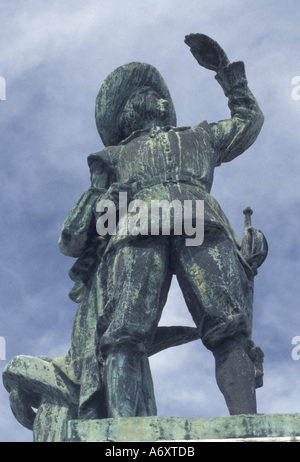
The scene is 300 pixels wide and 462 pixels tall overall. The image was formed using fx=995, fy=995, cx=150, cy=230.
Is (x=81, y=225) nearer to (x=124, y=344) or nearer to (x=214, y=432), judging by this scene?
(x=124, y=344)

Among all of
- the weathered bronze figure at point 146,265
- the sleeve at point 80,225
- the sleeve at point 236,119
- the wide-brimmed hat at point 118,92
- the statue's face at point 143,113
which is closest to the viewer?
the weathered bronze figure at point 146,265

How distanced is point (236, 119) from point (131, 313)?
2.67 meters

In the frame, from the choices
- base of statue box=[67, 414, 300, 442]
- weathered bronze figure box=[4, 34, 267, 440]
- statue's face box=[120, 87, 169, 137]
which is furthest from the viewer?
statue's face box=[120, 87, 169, 137]

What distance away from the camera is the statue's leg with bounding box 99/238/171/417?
26.6 ft

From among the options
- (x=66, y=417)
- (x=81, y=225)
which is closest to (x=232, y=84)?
(x=81, y=225)

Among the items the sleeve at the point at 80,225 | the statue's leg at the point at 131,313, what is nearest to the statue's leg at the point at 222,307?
the statue's leg at the point at 131,313

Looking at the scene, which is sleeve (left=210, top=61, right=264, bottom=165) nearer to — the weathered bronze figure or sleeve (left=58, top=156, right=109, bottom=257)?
the weathered bronze figure

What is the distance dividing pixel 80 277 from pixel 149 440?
258cm

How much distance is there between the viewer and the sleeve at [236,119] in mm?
9852

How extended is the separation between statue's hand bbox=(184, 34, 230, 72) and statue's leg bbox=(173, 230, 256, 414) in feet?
7.27

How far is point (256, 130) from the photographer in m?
10.0

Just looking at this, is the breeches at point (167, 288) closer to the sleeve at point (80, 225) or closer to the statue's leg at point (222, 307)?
the statue's leg at point (222, 307)

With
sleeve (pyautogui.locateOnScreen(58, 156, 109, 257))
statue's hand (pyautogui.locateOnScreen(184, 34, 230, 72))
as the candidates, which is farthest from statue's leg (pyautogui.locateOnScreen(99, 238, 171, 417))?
statue's hand (pyautogui.locateOnScreen(184, 34, 230, 72))

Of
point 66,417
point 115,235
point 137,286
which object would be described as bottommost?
point 66,417
